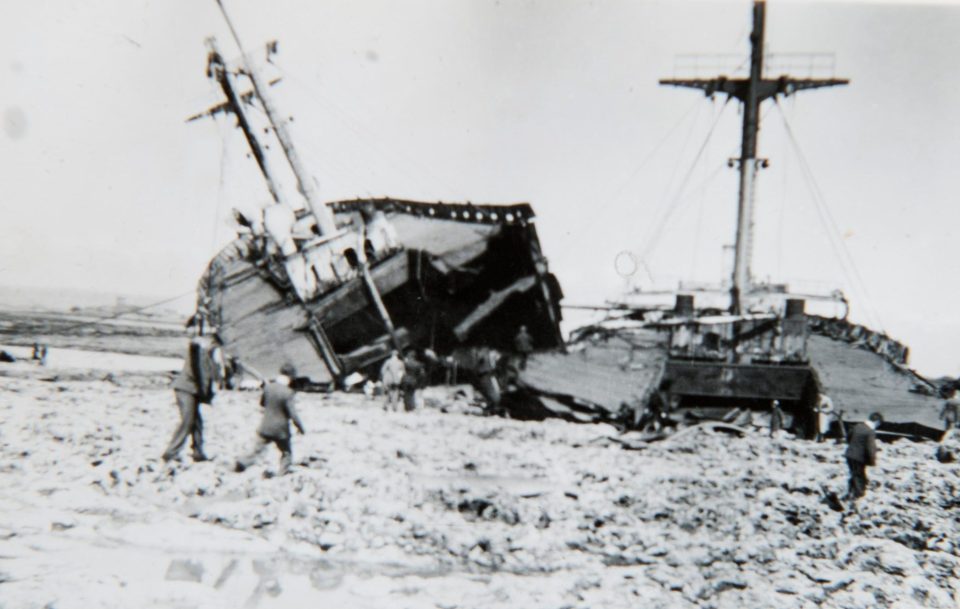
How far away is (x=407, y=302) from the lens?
13562 mm

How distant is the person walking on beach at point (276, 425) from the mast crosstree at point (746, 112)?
1325 cm

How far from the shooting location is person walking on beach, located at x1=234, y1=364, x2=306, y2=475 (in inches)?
229

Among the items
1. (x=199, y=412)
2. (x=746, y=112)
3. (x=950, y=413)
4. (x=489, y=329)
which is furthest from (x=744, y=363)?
(x=199, y=412)

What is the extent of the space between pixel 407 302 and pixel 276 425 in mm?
7830

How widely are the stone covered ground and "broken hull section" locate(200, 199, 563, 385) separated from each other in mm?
3814

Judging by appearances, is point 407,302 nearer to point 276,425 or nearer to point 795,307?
point 276,425

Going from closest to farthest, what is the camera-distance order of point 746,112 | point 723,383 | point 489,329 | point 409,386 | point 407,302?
1. point 409,386
2. point 723,383
3. point 407,302
4. point 489,329
5. point 746,112

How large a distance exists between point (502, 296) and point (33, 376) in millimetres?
8447

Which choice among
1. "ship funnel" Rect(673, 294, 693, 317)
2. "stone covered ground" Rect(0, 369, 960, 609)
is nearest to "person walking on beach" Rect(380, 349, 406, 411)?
"stone covered ground" Rect(0, 369, 960, 609)

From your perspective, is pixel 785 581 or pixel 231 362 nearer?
pixel 785 581

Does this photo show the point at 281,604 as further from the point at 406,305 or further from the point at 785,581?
the point at 406,305

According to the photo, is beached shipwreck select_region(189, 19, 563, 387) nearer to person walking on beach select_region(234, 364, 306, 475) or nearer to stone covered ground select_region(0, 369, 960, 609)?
stone covered ground select_region(0, 369, 960, 609)

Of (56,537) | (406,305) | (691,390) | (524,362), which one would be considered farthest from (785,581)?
(406,305)

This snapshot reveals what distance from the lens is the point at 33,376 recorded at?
9984 mm
